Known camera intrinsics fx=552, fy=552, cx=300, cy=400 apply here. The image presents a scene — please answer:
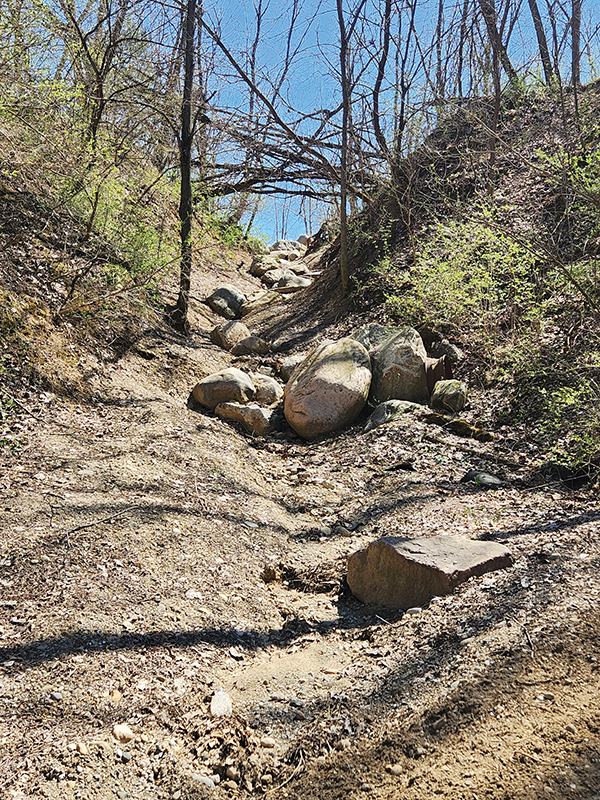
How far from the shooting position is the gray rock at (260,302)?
10797 mm

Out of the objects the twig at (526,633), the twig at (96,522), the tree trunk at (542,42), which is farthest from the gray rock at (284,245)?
the twig at (526,633)

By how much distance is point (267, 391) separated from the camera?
6.86 metres

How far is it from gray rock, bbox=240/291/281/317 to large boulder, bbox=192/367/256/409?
175 inches

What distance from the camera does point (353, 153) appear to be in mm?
9312

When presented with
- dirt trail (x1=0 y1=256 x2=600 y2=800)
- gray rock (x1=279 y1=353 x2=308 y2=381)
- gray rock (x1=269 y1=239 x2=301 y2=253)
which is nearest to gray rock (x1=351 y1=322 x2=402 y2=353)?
gray rock (x1=279 y1=353 x2=308 y2=381)

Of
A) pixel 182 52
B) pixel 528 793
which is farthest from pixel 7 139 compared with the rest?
pixel 528 793

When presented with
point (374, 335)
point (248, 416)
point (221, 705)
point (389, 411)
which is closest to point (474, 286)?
point (374, 335)

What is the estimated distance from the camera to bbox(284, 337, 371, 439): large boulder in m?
6.16

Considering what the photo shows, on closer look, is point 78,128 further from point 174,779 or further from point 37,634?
point 174,779

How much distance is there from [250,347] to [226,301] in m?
2.32

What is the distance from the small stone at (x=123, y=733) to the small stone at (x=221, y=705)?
333 millimetres

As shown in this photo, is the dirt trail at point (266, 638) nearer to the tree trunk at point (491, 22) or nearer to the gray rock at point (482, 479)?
the gray rock at point (482, 479)

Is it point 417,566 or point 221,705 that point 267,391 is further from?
point 221,705

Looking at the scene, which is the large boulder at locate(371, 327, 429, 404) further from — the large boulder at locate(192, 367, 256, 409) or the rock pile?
the large boulder at locate(192, 367, 256, 409)
